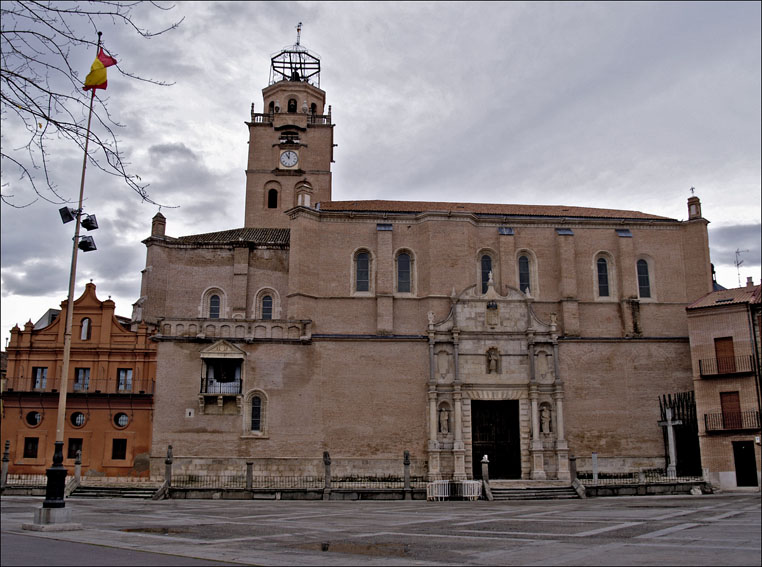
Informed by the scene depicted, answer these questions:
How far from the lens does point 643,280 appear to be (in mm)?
40688

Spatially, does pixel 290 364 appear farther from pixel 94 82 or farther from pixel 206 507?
pixel 94 82

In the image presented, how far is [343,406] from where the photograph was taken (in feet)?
119

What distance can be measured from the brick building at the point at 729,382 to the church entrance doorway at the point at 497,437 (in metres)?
8.86

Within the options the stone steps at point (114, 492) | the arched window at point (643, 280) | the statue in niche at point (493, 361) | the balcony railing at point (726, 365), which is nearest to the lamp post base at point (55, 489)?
the stone steps at point (114, 492)

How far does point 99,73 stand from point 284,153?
38.5m

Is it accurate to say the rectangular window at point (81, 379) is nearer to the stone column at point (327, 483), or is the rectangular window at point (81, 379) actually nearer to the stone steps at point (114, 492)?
the stone steps at point (114, 492)

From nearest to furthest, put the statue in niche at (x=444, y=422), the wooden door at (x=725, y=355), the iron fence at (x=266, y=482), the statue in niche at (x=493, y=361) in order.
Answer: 1. the iron fence at (x=266, y=482)
2. the wooden door at (x=725, y=355)
3. the statue in niche at (x=444, y=422)
4. the statue in niche at (x=493, y=361)

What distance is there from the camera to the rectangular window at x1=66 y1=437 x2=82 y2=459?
1464 inches

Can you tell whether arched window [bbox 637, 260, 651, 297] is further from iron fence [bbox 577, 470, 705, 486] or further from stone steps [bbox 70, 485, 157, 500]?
stone steps [bbox 70, 485, 157, 500]

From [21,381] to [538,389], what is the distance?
27897mm

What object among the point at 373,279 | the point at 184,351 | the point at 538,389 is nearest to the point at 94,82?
the point at 184,351

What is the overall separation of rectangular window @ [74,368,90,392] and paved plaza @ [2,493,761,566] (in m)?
19.1

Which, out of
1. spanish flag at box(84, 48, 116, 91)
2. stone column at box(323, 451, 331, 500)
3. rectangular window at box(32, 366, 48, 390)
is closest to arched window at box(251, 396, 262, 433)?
stone column at box(323, 451, 331, 500)

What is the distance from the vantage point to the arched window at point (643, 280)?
133 ft
